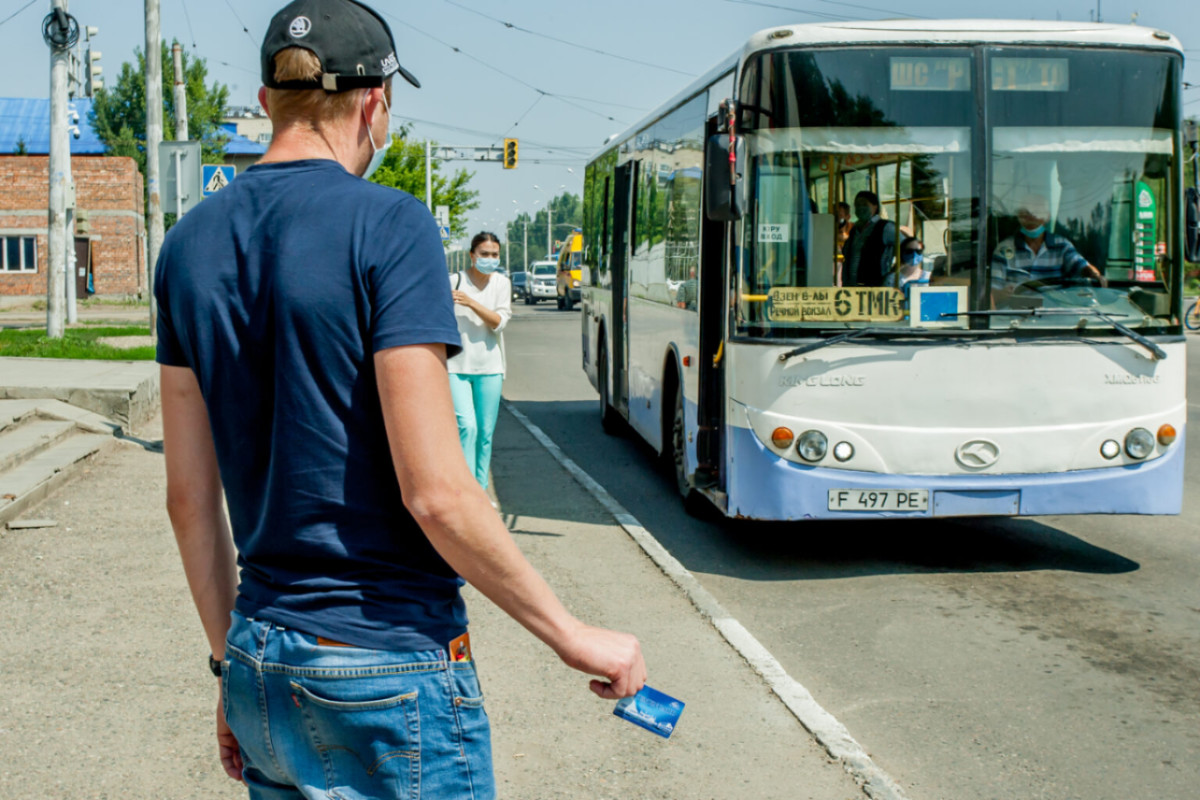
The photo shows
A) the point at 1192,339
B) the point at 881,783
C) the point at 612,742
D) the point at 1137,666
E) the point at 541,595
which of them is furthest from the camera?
the point at 1192,339

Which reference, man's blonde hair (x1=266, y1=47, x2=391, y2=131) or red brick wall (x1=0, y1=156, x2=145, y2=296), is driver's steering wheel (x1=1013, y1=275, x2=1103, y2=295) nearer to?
man's blonde hair (x1=266, y1=47, x2=391, y2=131)

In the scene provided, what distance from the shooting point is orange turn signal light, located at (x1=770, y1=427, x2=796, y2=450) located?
6.86 meters

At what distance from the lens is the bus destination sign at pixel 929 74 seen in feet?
22.5

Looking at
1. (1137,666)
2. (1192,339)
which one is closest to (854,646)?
(1137,666)

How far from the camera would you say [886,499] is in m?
6.83

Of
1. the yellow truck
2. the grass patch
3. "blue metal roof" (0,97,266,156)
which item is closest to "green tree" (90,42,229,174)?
"blue metal roof" (0,97,266,156)

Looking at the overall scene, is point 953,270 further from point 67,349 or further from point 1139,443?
point 67,349

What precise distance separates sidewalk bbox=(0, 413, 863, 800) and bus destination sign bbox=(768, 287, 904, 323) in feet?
5.29

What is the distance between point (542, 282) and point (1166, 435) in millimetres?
51473

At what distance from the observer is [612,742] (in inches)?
176

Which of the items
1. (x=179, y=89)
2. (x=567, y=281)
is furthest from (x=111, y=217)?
(x=179, y=89)

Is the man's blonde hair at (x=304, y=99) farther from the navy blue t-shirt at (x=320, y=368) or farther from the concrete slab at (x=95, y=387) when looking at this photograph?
the concrete slab at (x=95, y=387)

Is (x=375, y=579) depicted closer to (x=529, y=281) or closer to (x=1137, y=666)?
Result: (x=1137, y=666)

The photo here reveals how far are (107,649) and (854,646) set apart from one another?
323 cm
